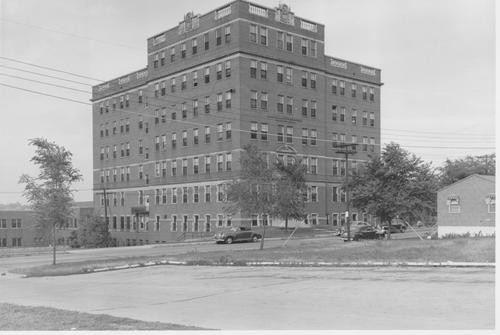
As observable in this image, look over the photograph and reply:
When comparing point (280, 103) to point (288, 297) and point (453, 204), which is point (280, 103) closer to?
point (453, 204)

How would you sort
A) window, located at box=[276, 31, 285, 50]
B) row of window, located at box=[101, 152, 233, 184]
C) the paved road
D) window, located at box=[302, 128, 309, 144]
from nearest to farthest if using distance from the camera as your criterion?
the paved road
row of window, located at box=[101, 152, 233, 184]
window, located at box=[276, 31, 285, 50]
window, located at box=[302, 128, 309, 144]

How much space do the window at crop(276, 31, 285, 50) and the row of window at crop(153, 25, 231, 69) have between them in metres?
5.78

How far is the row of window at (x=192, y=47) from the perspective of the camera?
6347 cm

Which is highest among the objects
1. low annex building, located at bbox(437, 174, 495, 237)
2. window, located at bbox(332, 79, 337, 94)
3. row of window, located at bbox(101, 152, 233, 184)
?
window, located at bbox(332, 79, 337, 94)

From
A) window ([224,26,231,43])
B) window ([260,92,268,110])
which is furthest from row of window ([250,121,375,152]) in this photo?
window ([224,26,231,43])

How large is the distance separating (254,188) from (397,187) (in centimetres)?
1540

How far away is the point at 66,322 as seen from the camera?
11258 mm

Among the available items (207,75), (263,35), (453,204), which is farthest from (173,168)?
(453,204)

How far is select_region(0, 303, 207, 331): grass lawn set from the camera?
410 inches

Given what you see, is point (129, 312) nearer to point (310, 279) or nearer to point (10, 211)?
point (310, 279)

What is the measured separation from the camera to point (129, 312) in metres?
12.8

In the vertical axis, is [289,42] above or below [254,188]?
above

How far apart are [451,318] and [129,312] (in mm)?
6617

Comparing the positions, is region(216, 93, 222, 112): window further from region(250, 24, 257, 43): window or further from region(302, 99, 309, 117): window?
region(302, 99, 309, 117): window
